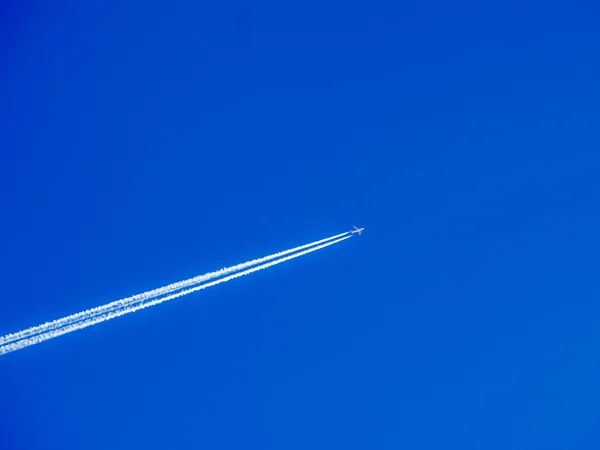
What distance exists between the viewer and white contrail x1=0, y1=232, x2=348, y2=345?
13375 millimetres

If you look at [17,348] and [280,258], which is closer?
[17,348]

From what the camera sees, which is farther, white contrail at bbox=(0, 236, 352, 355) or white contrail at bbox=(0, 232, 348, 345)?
white contrail at bbox=(0, 232, 348, 345)

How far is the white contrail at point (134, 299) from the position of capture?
13.4 meters

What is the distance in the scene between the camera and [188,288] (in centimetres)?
1464

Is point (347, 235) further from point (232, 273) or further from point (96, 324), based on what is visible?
point (96, 324)

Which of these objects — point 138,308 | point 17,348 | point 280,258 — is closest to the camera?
point 17,348

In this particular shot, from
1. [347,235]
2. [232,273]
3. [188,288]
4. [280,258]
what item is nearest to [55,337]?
[188,288]

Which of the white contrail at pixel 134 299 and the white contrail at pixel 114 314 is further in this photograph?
the white contrail at pixel 134 299

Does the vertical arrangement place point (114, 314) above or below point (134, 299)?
below

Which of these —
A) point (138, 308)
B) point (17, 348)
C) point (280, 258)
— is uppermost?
point (280, 258)

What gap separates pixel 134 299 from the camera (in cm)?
1418

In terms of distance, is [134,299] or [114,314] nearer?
[114,314]

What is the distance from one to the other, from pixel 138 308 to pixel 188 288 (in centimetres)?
145

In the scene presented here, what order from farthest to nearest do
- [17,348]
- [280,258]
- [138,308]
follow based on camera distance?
1. [280,258]
2. [138,308]
3. [17,348]
